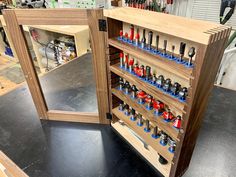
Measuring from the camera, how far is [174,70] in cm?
59

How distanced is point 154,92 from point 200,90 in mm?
183

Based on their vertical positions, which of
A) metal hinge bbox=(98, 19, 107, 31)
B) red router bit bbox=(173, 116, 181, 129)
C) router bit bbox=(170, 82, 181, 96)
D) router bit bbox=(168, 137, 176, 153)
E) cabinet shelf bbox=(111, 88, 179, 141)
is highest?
metal hinge bbox=(98, 19, 107, 31)

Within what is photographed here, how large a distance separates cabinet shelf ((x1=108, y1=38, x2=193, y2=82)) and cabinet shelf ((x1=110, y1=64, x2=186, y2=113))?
0.11 m

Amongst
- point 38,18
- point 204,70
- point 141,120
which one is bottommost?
point 141,120

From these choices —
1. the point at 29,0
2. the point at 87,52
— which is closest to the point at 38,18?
the point at 87,52

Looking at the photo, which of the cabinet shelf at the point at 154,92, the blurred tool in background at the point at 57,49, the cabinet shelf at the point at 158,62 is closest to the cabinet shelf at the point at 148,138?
the cabinet shelf at the point at 154,92

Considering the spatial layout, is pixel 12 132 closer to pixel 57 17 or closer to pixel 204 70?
pixel 57 17

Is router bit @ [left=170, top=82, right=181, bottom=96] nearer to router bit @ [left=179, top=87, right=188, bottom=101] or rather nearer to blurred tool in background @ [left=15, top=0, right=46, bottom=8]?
router bit @ [left=179, top=87, right=188, bottom=101]

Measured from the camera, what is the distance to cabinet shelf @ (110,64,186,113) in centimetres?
62

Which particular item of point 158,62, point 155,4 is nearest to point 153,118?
point 158,62

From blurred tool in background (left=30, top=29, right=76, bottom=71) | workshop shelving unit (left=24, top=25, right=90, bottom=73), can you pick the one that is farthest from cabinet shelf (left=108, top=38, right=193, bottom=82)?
blurred tool in background (left=30, top=29, right=76, bottom=71)

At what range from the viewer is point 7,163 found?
34.9 inches

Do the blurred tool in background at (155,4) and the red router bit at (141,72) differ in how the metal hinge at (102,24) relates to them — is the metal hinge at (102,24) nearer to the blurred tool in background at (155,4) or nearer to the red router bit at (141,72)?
the red router bit at (141,72)

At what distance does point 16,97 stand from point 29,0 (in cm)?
145
